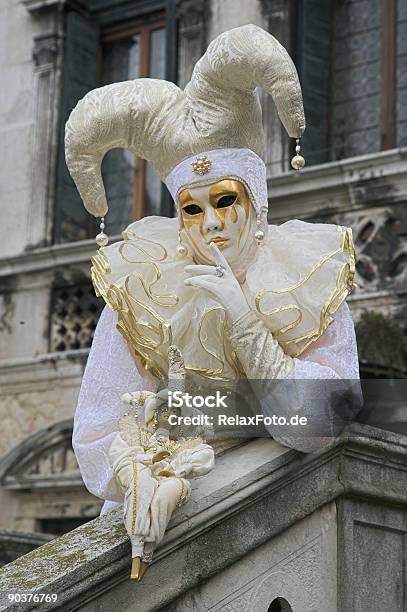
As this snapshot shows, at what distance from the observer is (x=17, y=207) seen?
10.9m

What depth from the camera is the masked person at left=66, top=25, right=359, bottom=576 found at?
14.0 feet

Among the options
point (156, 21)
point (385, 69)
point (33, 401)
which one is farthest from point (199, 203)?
point (156, 21)

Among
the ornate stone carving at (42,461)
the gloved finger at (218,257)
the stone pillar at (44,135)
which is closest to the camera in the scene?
the gloved finger at (218,257)

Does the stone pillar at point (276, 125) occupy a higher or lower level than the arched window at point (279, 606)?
higher

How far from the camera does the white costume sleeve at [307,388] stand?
4133mm

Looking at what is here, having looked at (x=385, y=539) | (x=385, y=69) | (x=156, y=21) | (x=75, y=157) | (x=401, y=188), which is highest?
(x=156, y=21)

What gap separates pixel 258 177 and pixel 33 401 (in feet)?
20.0

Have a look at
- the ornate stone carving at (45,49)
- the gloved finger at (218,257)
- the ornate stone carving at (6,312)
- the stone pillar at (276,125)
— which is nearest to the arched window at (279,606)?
the gloved finger at (218,257)

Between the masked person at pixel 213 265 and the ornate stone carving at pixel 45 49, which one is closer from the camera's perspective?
the masked person at pixel 213 265

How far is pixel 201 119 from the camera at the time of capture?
15.1ft

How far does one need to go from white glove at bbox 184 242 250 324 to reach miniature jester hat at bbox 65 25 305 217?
322 mm

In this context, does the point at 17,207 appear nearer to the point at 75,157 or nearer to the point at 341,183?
the point at 341,183

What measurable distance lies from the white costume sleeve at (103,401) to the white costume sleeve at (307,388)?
473 millimetres

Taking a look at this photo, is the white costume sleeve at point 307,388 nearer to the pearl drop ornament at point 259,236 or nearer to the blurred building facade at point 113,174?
the pearl drop ornament at point 259,236
